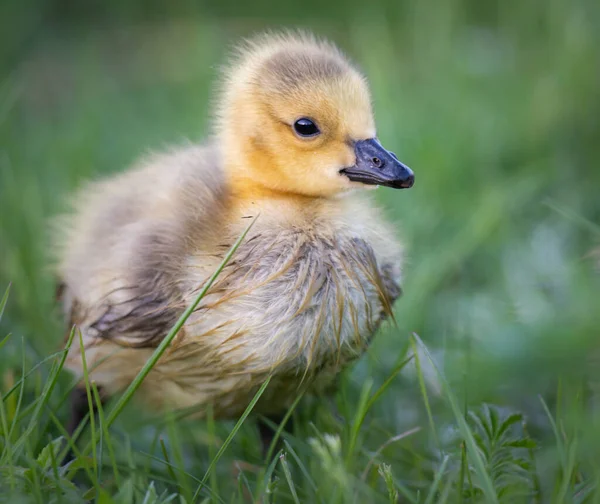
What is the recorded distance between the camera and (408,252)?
2.76 meters

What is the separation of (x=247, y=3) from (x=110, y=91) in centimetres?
107

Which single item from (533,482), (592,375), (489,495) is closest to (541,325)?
(592,375)

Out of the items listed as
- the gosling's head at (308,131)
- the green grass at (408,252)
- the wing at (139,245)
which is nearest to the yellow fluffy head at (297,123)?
the gosling's head at (308,131)

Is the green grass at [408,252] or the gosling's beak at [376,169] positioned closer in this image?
the green grass at [408,252]

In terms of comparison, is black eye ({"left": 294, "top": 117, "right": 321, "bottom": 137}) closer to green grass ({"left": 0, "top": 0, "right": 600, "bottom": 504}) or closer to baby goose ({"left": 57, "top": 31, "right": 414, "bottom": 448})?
baby goose ({"left": 57, "top": 31, "right": 414, "bottom": 448})

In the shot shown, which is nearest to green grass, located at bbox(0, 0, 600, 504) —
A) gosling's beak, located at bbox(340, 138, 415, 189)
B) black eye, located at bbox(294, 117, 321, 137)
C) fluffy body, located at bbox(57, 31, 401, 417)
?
fluffy body, located at bbox(57, 31, 401, 417)

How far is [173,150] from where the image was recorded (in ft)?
7.52

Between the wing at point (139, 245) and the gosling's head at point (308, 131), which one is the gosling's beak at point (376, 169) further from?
the wing at point (139, 245)

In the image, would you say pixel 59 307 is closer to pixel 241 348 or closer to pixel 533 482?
pixel 241 348

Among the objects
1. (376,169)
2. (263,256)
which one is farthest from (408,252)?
(263,256)

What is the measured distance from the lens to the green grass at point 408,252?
1534mm

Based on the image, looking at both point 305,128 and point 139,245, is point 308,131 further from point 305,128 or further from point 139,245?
point 139,245

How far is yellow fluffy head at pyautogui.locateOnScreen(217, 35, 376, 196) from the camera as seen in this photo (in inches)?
68.8

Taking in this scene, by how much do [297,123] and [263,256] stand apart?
29 centimetres
